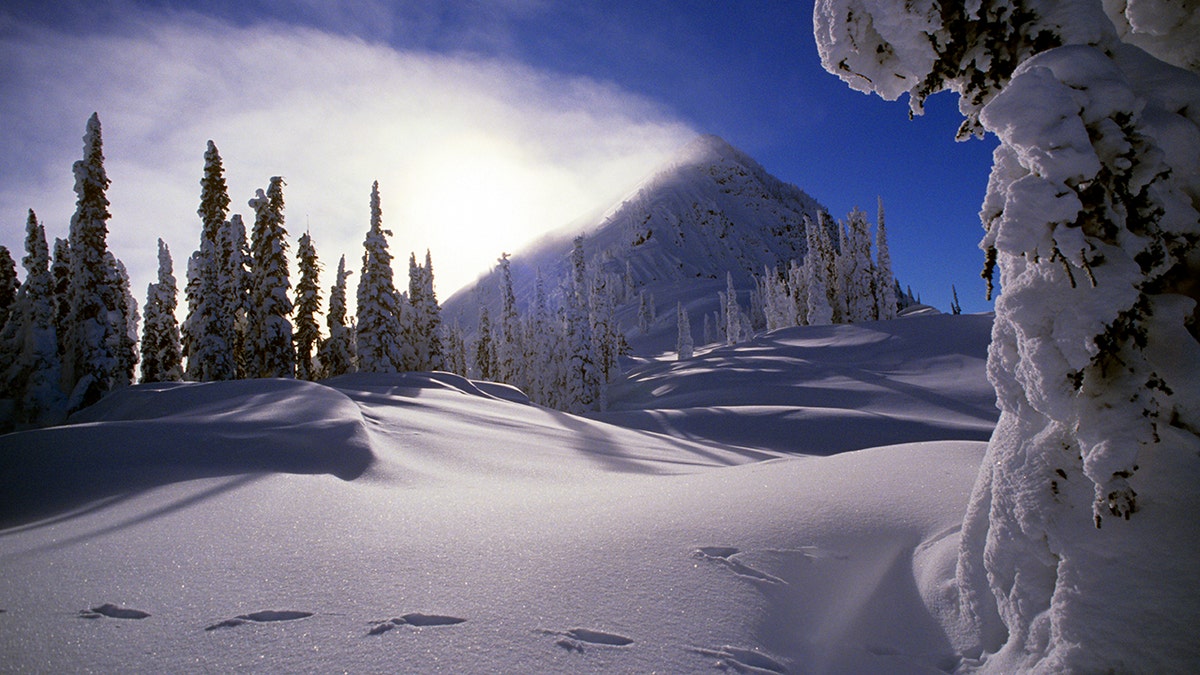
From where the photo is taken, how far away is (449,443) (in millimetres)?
8164

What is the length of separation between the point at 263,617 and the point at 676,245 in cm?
16694

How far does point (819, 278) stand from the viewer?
56031mm

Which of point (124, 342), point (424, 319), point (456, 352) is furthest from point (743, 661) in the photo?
point (456, 352)

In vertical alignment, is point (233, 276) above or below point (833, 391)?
above

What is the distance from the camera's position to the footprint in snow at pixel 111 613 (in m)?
2.45

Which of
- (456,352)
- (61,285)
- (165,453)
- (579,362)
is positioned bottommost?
(165,453)

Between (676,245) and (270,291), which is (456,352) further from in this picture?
(676,245)

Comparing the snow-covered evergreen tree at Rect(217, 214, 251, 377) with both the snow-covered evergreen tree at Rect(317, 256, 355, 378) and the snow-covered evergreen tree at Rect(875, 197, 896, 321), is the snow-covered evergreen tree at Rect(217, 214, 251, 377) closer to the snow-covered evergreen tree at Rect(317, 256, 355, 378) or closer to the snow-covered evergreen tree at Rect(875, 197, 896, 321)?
the snow-covered evergreen tree at Rect(317, 256, 355, 378)

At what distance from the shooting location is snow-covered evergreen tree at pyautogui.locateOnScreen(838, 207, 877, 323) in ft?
168

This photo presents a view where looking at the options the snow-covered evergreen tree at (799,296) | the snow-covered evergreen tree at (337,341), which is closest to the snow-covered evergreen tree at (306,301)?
the snow-covered evergreen tree at (337,341)

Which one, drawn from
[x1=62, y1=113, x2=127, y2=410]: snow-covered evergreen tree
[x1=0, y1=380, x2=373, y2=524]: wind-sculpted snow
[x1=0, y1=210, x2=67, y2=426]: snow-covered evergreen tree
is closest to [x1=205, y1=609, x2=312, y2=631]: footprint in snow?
[x1=0, y1=380, x2=373, y2=524]: wind-sculpted snow

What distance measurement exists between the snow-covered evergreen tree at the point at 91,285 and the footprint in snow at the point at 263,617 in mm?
26313

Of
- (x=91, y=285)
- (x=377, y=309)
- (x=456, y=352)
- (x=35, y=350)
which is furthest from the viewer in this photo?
(x=456, y=352)

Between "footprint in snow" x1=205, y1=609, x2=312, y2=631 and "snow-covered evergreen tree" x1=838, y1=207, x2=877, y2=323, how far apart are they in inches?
2163
